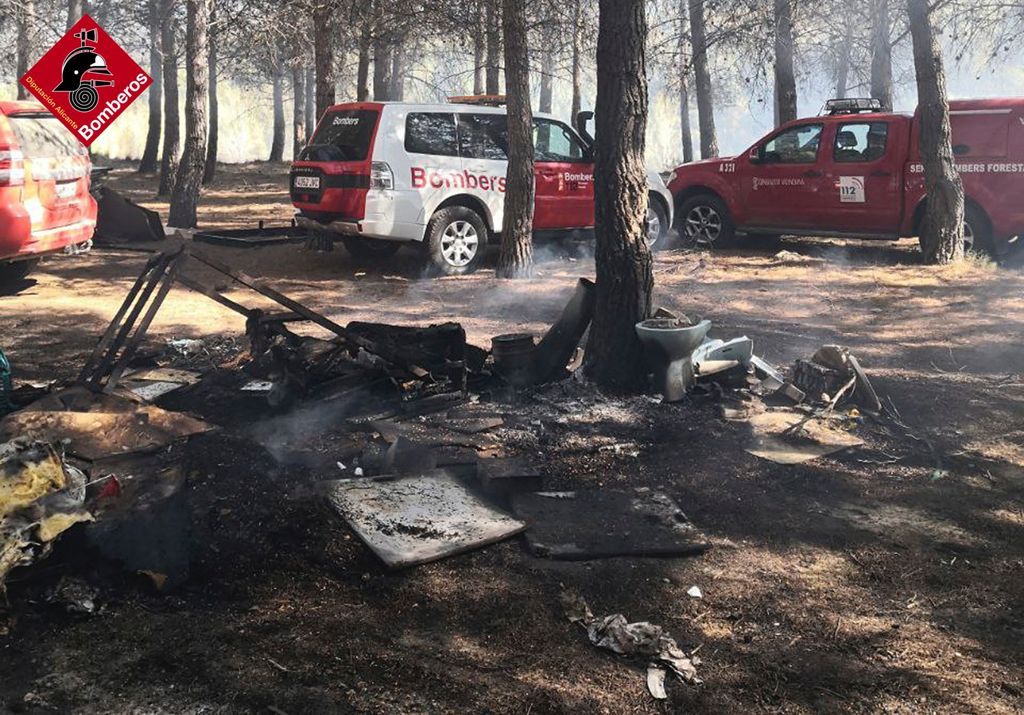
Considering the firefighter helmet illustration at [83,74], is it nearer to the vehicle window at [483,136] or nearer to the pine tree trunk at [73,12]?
the vehicle window at [483,136]

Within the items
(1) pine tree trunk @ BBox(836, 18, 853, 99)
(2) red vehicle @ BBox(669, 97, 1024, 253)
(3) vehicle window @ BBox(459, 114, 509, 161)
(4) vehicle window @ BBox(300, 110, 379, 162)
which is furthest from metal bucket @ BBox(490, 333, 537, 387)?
(1) pine tree trunk @ BBox(836, 18, 853, 99)

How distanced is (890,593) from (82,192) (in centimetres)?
888

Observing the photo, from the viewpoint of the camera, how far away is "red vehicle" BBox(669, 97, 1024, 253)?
11281 mm

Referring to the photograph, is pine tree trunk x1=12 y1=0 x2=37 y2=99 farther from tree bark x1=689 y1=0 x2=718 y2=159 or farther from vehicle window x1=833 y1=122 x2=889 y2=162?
tree bark x1=689 y1=0 x2=718 y2=159

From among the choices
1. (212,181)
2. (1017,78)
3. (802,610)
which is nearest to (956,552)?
(802,610)

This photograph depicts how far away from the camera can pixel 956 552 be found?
4.22 metres

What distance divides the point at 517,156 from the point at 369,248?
255 cm

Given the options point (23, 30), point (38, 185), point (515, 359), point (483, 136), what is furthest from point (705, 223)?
point (23, 30)

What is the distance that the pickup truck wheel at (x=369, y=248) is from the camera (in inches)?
468

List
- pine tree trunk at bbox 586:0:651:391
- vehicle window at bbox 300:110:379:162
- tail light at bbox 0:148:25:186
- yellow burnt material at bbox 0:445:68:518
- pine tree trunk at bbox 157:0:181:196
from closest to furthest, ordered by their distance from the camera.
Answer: yellow burnt material at bbox 0:445:68:518 → pine tree trunk at bbox 586:0:651:391 → tail light at bbox 0:148:25:186 → vehicle window at bbox 300:110:379:162 → pine tree trunk at bbox 157:0:181:196

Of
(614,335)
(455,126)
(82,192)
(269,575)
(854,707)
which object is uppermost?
(455,126)

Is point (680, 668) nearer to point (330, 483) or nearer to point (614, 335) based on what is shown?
point (330, 483)

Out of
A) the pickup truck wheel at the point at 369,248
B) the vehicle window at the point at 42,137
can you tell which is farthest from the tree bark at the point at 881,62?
the vehicle window at the point at 42,137

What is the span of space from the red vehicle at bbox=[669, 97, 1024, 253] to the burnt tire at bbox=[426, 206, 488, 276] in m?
3.89
